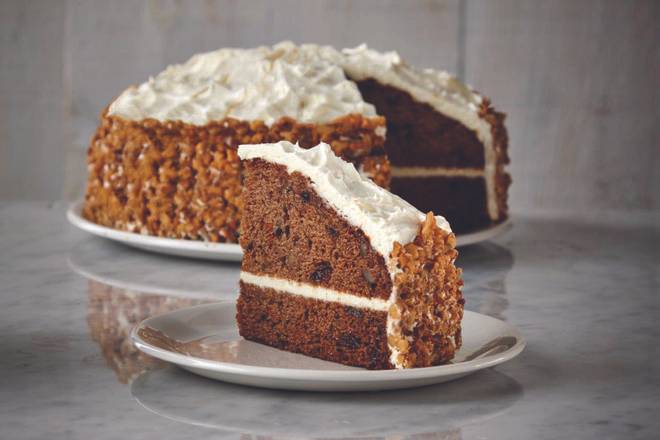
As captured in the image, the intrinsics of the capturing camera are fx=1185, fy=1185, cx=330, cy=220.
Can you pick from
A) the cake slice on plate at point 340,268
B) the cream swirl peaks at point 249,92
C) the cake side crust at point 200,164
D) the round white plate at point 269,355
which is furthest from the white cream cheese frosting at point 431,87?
the round white plate at point 269,355

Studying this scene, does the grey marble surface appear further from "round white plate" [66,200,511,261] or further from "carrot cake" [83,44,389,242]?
"carrot cake" [83,44,389,242]

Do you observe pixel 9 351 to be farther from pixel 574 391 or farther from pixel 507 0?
pixel 507 0

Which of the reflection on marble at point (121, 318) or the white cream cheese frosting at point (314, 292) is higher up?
the white cream cheese frosting at point (314, 292)

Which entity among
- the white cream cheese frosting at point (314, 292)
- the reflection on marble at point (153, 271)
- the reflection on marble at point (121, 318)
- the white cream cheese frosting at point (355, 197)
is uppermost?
the white cream cheese frosting at point (355, 197)

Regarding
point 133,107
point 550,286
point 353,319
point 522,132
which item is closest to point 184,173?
point 133,107

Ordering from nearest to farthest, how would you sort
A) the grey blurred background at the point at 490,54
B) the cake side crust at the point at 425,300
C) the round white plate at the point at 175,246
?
the cake side crust at the point at 425,300
the round white plate at the point at 175,246
the grey blurred background at the point at 490,54

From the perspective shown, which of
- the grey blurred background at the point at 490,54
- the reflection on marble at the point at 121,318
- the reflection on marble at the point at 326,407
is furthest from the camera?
the grey blurred background at the point at 490,54

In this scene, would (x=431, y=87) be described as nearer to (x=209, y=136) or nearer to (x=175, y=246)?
(x=209, y=136)

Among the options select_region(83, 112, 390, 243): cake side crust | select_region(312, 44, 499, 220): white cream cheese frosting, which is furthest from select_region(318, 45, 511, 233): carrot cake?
select_region(83, 112, 390, 243): cake side crust

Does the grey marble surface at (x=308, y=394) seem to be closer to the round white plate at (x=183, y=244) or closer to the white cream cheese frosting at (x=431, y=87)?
the round white plate at (x=183, y=244)

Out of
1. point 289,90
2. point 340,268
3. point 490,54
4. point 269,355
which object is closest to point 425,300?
point 340,268
